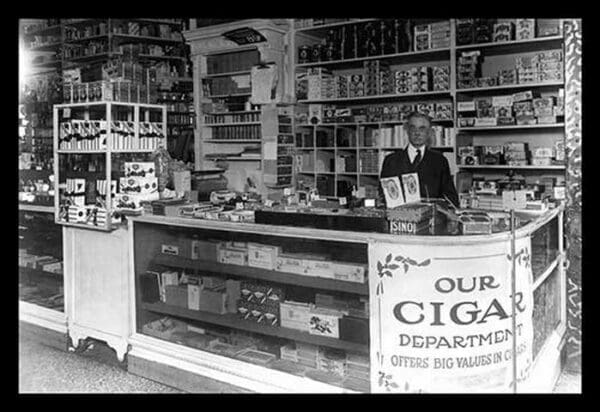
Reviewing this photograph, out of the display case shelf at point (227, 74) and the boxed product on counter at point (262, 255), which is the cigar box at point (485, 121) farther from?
the boxed product on counter at point (262, 255)

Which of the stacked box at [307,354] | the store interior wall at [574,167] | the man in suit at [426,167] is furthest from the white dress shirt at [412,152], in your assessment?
the stacked box at [307,354]

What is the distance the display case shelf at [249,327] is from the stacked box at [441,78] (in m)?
3.35

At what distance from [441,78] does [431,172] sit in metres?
1.81

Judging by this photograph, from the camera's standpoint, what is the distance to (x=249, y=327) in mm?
3797

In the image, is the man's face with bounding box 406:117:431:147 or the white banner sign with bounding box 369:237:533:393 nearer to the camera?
the white banner sign with bounding box 369:237:533:393

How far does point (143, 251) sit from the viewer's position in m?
4.25

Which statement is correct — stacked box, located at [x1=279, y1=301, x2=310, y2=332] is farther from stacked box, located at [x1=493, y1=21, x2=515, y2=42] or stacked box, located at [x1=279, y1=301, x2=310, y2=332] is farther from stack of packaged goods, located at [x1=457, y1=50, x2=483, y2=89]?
stacked box, located at [x1=493, y1=21, x2=515, y2=42]

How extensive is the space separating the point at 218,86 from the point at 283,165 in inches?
55.0

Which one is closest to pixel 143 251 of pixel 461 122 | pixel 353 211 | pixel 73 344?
pixel 73 344

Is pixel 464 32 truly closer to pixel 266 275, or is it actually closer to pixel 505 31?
pixel 505 31

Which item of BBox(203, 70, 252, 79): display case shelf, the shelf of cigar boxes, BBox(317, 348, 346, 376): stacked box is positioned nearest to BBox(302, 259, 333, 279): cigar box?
BBox(317, 348, 346, 376): stacked box

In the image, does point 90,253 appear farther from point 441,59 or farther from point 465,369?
point 441,59

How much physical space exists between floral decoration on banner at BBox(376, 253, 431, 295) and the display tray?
163mm

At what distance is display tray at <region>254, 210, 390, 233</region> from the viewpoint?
3.29 meters
